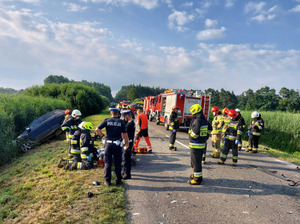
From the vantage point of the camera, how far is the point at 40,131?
33.3 feet

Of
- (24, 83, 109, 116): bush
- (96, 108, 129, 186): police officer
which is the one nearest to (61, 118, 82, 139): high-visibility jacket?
(96, 108, 129, 186): police officer

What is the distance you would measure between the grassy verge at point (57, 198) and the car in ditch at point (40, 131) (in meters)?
3.39

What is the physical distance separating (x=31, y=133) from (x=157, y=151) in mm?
6509

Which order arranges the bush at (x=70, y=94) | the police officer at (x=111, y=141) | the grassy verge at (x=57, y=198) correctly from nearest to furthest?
the grassy verge at (x=57, y=198) → the police officer at (x=111, y=141) → the bush at (x=70, y=94)

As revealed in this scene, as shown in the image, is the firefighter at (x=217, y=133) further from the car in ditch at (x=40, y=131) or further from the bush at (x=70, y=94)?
the bush at (x=70, y=94)

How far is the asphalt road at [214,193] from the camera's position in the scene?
3.53 metres

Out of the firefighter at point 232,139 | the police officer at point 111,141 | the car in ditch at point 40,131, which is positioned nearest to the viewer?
the police officer at point 111,141

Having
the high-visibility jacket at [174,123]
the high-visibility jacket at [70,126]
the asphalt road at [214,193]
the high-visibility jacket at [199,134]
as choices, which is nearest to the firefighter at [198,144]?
the high-visibility jacket at [199,134]

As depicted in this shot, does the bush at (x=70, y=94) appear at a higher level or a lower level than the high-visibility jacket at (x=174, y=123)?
higher

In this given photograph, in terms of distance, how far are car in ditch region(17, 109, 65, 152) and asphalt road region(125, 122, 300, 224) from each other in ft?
20.3

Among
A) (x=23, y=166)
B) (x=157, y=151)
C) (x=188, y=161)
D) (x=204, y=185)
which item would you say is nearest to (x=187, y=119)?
(x=157, y=151)

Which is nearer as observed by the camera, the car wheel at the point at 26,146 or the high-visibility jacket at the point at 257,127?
the high-visibility jacket at the point at 257,127

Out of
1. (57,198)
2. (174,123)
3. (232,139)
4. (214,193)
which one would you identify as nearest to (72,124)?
(57,198)

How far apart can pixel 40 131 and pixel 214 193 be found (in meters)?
9.17
